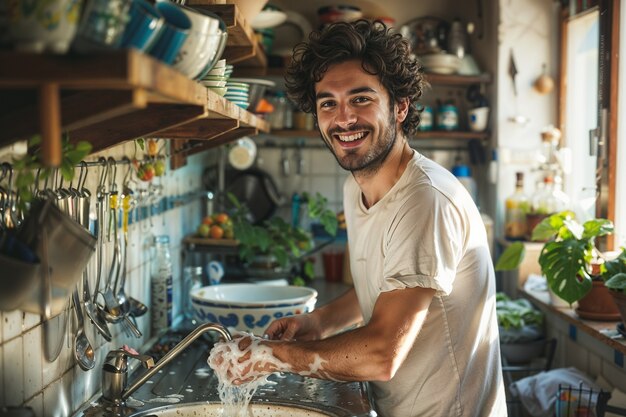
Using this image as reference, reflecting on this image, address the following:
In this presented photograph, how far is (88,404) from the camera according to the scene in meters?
1.76

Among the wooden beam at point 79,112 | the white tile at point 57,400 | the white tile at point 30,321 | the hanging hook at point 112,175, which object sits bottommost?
the white tile at point 57,400

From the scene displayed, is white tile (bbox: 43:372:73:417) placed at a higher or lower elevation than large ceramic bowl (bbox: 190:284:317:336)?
lower

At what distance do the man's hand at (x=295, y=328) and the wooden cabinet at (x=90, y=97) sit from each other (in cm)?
73

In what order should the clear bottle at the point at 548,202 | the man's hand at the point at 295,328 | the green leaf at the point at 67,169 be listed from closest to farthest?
1. the green leaf at the point at 67,169
2. the man's hand at the point at 295,328
3. the clear bottle at the point at 548,202

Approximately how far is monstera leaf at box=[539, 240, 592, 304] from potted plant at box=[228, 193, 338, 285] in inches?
46.8

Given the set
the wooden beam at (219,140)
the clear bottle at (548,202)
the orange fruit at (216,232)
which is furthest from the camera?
the clear bottle at (548,202)

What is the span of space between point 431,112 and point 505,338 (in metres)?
1.43

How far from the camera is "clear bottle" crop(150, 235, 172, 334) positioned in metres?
2.46

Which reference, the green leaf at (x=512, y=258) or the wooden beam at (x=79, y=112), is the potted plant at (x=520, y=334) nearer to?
the green leaf at (x=512, y=258)

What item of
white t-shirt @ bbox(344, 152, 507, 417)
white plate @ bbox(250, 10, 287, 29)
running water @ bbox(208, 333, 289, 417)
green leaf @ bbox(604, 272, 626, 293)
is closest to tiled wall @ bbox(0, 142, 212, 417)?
running water @ bbox(208, 333, 289, 417)

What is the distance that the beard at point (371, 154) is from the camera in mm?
1844

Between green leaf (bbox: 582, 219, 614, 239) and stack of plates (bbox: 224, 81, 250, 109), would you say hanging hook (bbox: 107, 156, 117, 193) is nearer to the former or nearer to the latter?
stack of plates (bbox: 224, 81, 250, 109)

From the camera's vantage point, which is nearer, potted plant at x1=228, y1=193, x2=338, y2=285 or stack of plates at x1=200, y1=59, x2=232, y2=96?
stack of plates at x1=200, y1=59, x2=232, y2=96

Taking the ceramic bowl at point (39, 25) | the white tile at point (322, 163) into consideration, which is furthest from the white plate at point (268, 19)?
the ceramic bowl at point (39, 25)
